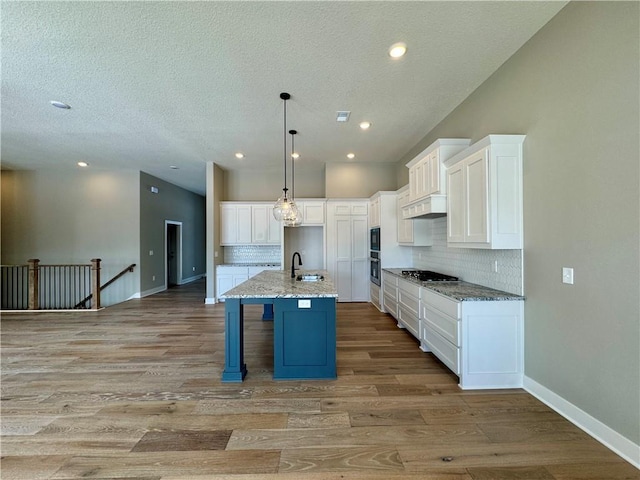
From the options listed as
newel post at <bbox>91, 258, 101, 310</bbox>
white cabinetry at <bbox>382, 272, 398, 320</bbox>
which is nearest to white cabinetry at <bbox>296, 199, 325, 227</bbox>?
white cabinetry at <bbox>382, 272, 398, 320</bbox>

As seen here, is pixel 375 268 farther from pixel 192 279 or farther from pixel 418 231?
pixel 192 279

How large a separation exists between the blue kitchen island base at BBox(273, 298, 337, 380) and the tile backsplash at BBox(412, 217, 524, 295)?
5.60 feet

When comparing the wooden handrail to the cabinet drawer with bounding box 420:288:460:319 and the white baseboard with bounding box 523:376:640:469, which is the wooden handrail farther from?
the white baseboard with bounding box 523:376:640:469

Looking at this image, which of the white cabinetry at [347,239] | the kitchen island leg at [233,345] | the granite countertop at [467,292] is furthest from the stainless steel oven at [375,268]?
the kitchen island leg at [233,345]

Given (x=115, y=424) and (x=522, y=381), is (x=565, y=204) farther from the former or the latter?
(x=115, y=424)

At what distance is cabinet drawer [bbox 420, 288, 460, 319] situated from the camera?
2.62 m

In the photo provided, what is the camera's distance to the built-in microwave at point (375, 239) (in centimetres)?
547

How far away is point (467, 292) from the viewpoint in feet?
9.11

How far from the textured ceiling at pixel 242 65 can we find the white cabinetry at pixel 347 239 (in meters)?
1.63

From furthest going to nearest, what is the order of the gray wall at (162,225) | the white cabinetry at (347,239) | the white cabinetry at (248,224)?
the gray wall at (162,225) < the white cabinetry at (248,224) < the white cabinetry at (347,239)

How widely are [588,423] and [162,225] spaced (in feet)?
29.5

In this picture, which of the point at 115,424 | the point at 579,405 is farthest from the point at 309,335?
Result: the point at 579,405

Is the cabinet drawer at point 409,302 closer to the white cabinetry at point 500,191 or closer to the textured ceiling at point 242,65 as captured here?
the white cabinetry at point 500,191

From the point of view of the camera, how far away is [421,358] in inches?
127
